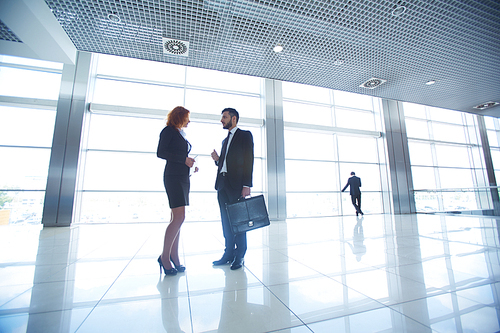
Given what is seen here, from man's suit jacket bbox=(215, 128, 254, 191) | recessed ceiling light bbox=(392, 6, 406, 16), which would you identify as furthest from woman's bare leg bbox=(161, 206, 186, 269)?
recessed ceiling light bbox=(392, 6, 406, 16)

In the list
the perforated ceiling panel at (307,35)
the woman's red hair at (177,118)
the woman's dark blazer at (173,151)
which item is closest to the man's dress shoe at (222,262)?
the woman's dark blazer at (173,151)

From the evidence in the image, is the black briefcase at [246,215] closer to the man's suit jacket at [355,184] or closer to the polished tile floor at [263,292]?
the polished tile floor at [263,292]

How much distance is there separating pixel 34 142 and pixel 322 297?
299 inches

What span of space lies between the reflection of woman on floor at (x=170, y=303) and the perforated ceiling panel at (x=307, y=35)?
2837mm

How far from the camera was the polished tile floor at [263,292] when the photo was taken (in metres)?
1.01

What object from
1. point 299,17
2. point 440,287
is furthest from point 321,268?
point 299,17

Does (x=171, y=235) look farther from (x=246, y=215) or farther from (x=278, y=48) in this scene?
(x=278, y=48)

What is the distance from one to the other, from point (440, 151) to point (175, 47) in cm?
1179

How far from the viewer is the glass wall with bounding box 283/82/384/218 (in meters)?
7.57

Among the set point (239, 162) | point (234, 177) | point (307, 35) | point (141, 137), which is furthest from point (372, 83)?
point (141, 137)

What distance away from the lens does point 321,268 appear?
1860 mm

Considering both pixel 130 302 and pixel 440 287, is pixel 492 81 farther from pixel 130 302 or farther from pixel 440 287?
pixel 130 302

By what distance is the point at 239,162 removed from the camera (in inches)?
81.7

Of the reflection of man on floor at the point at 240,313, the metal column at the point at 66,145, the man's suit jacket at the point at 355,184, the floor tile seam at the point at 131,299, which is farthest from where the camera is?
the man's suit jacket at the point at 355,184
